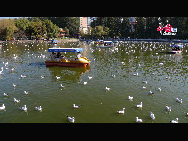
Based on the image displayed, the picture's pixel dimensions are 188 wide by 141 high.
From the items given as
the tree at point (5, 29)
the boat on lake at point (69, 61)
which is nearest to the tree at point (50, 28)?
the tree at point (5, 29)

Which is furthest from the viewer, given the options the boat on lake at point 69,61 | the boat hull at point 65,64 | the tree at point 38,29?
the tree at point 38,29

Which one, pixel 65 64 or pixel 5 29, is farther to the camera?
pixel 5 29

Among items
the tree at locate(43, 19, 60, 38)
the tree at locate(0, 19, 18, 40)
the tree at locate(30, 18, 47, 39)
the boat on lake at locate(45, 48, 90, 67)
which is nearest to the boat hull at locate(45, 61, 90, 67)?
the boat on lake at locate(45, 48, 90, 67)

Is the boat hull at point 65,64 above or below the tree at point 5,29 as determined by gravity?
below

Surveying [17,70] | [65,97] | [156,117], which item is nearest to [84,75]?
[65,97]

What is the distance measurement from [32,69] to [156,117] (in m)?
22.5

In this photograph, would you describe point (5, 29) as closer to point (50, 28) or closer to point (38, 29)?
point (38, 29)

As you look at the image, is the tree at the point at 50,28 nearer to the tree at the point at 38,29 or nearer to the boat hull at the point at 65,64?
the tree at the point at 38,29

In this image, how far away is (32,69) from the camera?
3012 centimetres

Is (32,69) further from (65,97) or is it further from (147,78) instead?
(147,78)

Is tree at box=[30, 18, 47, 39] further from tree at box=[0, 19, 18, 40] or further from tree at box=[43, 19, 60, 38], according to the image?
tree at box=[0, 19, 18, 40]

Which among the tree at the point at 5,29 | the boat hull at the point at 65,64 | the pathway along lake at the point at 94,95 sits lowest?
the pathway along lake at the point at 94,95

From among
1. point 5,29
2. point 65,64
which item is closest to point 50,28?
point 5,29

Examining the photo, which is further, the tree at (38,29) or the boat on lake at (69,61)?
the tree at (38,29)
